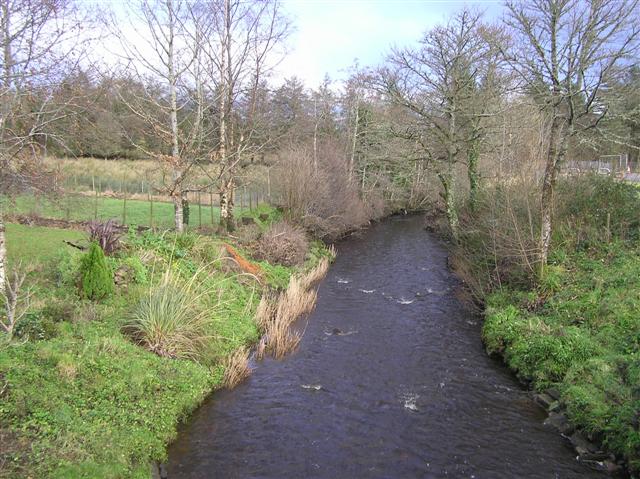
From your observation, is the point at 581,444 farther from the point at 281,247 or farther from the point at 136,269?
the point at 281,247

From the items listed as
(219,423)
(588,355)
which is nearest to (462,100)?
(588,355)

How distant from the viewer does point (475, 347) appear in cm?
1170

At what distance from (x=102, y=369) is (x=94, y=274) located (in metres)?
2.93

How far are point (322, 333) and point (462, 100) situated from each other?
1439 centimetres

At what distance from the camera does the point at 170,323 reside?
9.38m

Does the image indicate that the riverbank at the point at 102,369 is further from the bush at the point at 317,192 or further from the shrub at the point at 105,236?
the bush at the point at 317,192

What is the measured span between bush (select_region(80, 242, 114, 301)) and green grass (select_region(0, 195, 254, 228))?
319 inches

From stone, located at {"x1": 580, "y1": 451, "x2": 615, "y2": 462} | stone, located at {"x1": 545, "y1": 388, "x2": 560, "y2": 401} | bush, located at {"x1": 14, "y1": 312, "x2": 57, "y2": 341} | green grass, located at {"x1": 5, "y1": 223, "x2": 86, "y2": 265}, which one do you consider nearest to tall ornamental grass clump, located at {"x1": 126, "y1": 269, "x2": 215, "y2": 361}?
bush, located at {"x1": 14, "y1": 312, "x2": 57, "y2": 341}

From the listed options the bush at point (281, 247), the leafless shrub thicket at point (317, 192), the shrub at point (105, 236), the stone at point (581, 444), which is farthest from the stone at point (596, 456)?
the leafless shrub thicket at point (317, 192)

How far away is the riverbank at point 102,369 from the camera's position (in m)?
5.90

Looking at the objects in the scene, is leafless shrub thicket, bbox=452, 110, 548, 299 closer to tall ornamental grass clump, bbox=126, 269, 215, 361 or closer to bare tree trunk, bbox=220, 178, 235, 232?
tall ornamental grass clump, bbox=126, 269, 215, 361

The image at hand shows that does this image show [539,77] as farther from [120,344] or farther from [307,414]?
[120,344]

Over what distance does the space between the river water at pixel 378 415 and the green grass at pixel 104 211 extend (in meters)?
10.6

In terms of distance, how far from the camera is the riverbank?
5898 mm
